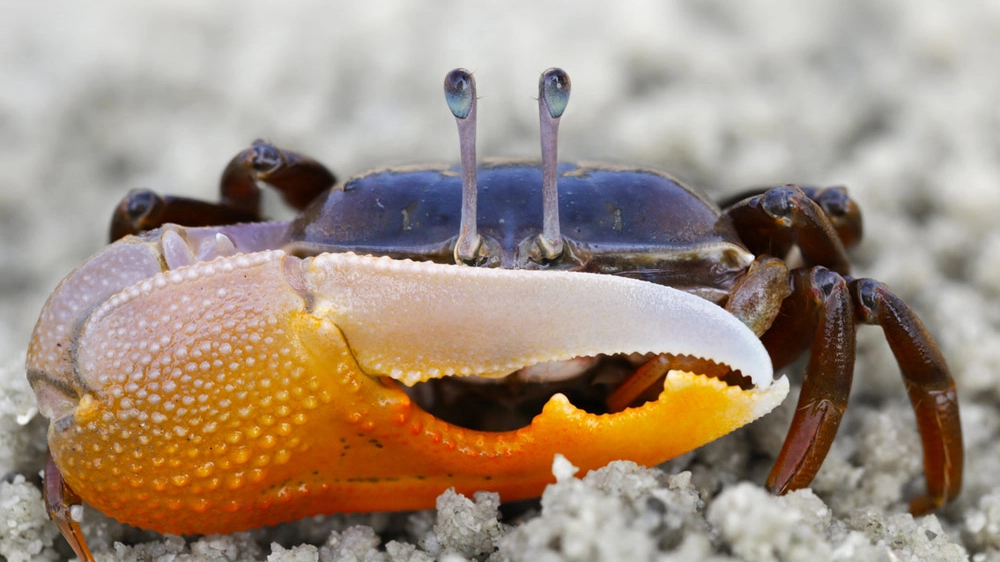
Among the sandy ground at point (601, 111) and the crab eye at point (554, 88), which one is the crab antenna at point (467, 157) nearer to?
the crab eye at point (554, 88)

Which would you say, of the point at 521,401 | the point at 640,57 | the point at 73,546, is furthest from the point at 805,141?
the point at 73,546

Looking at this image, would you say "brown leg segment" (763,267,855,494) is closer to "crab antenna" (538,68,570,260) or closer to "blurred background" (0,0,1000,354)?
"crab antenna" (538,68,570,260)

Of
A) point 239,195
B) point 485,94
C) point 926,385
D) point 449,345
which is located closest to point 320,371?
point 449,345

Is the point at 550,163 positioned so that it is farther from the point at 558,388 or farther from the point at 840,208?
the point at 840,208

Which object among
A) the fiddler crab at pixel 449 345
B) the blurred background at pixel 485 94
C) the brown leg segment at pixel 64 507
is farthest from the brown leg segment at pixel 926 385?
the brown leg segment at pixel 64 507

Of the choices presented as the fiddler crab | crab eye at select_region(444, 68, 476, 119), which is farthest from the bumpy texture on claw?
crab eye at select_region(444, 68, 476, 119)

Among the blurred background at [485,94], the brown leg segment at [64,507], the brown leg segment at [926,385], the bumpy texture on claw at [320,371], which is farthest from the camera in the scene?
the blurred background at [485,94]

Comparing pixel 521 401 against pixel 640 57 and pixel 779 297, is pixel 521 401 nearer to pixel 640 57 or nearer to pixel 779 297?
pixel 779 297
